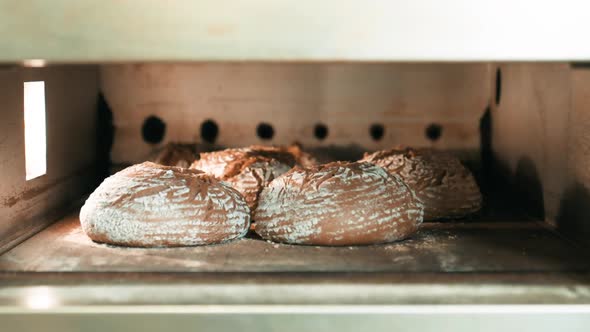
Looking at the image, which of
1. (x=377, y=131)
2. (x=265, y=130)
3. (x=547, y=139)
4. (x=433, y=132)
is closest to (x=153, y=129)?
(x=265, y=130)

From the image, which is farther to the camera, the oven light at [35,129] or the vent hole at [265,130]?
the vent hole at [265,130]

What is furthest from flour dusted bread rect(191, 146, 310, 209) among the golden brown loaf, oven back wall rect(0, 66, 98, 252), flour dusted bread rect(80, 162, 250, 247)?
oven back wall rect(0, 66, 98, 252)

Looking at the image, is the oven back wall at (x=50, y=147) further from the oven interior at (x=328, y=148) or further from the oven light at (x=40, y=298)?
the oven light at (x=40, y=298)

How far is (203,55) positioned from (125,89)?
44.2 inches

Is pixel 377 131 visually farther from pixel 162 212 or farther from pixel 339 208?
pixel 162 212

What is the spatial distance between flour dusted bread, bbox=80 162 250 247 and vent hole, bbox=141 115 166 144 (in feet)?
2.09

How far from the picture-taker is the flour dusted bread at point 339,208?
1390mm

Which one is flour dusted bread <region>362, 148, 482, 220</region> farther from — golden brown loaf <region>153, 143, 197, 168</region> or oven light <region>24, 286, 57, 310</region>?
oven light <region>24, 286, 57, 310</region>

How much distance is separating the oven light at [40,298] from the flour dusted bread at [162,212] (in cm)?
24

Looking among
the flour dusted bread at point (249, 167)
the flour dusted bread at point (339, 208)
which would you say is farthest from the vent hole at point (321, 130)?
the flour dusted bread at point (339, 208)

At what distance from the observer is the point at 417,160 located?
1744mm

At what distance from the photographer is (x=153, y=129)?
210cm

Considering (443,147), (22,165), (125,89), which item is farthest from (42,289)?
(443,147)

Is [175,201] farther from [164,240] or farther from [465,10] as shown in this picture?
[465,10]
